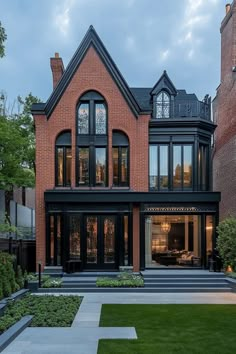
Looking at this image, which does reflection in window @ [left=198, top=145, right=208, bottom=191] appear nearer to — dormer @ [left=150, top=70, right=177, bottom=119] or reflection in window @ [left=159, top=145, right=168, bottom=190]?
reflection in window @ [left=159, top=145, right=168, bottom=190]

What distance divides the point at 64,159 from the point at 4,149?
425 centimetres

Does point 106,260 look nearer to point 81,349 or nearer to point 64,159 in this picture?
point 64,159

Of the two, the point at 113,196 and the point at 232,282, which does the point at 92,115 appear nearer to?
the point at 113,196

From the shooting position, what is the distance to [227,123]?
24953mm

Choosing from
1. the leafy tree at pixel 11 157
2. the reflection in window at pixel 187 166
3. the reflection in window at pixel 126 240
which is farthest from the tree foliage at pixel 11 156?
the reflection in window at pixel 187 166

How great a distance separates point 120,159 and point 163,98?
3913 mm

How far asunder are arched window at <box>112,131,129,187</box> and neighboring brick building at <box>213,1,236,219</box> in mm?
6796

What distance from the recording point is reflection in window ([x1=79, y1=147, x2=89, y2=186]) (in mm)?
20125

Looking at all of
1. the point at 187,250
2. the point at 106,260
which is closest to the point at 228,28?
→ the point at 187,250

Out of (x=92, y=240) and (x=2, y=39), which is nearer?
(x=2, y=39)

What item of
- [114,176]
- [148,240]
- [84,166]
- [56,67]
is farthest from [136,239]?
[56,67]

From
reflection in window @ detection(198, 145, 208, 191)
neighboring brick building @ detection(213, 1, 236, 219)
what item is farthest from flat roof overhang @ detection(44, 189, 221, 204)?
neighboring brick building @ detection(213, 1, 236, 219)

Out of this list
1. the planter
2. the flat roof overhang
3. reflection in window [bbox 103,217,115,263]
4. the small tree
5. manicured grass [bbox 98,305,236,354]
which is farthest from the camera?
reflection in window [bbox 103,217,115,263]

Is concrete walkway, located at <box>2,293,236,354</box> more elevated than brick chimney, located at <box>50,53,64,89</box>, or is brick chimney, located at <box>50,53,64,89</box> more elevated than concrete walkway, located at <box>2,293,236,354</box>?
brick chimney, located at <box>50,53,64,89</box>
